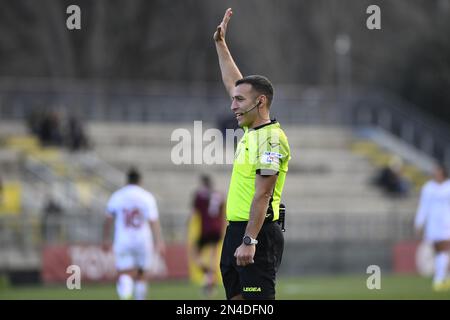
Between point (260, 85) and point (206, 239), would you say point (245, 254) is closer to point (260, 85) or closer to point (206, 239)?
point (260, 85)

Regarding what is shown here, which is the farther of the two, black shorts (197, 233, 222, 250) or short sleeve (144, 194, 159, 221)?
black shorts (197, 233, 222, 250)

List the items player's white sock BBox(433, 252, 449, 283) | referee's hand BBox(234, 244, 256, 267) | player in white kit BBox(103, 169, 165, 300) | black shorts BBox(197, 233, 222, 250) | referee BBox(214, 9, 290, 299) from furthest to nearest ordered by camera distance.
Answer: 1. black shorts BBox(197, 233, 222, 250)
2. player's white sock BBox(433, 252, 449, 283)
3. player in white kit BBox(103, 169, 165, 300)
4. referee BBox(214, 9, 290, 299)
5. referee's hand BBox(234, 244, 256, 267)

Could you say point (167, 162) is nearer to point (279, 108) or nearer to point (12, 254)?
point (279, 108)

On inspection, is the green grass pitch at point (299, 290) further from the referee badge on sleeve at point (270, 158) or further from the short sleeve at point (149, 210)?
the referee badge on sleeve at point (270, 158)

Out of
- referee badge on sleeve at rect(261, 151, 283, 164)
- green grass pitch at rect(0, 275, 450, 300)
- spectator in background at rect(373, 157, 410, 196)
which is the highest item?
spectator in background at rect(373, 157, 410, 196)

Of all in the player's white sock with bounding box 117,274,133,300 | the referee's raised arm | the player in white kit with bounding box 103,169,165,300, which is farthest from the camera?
the player in white kit with bounding box 103,169,165,300

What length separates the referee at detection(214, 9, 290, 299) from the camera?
9.65 m

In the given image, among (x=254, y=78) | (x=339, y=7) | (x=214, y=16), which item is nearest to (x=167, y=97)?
(x=214, y=16)

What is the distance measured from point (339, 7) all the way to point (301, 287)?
79.9ft

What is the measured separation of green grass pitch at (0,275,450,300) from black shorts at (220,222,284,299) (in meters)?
9.56

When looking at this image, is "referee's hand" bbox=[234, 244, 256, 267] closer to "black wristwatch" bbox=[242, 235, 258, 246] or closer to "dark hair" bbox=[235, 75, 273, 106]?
"black wristwatch" bbox=[242, 235, 258, 246]

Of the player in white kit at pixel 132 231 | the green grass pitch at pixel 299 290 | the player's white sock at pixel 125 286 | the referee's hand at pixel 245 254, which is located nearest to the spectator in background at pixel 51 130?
the green grass pitch at pixel 299 290

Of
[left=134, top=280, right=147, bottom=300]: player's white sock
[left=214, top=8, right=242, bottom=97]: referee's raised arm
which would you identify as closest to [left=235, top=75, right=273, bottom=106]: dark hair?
[left=214, top=8, right=242, bottom=97]: referee's raised arm

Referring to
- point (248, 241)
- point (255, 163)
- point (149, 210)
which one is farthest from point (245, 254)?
point (149, 210)
